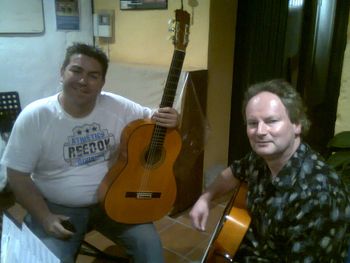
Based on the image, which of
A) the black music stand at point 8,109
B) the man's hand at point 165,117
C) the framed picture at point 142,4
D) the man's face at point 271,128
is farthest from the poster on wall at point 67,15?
the man's face at point 271,128

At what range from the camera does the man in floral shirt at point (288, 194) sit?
0.87 meters

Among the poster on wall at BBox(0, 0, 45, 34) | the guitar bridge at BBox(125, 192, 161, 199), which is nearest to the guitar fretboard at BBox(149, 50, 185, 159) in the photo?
the guitar bridge at BBox(125, 192, 161, 199)

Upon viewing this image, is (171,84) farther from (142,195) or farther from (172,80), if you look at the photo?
(142,195)

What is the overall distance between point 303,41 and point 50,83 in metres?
1.72

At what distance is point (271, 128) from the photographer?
95 cm

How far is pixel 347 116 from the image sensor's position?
1629 millimetres

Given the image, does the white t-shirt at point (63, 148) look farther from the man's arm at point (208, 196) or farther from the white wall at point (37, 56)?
the white wall at point (37, 56)

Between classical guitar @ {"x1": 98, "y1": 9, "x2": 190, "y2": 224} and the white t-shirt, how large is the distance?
0.07m

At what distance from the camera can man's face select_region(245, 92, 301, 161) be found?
3.11ft

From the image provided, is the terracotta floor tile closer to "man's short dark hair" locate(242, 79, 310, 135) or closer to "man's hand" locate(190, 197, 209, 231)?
"man's hand" locate(190, 197, 209, 231)

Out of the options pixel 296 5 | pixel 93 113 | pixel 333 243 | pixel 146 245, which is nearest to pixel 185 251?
pixel 146 245

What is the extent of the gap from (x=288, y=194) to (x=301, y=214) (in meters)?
0.07

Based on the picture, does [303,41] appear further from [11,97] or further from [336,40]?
[11,97]

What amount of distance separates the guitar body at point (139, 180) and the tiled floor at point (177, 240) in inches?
19.4
